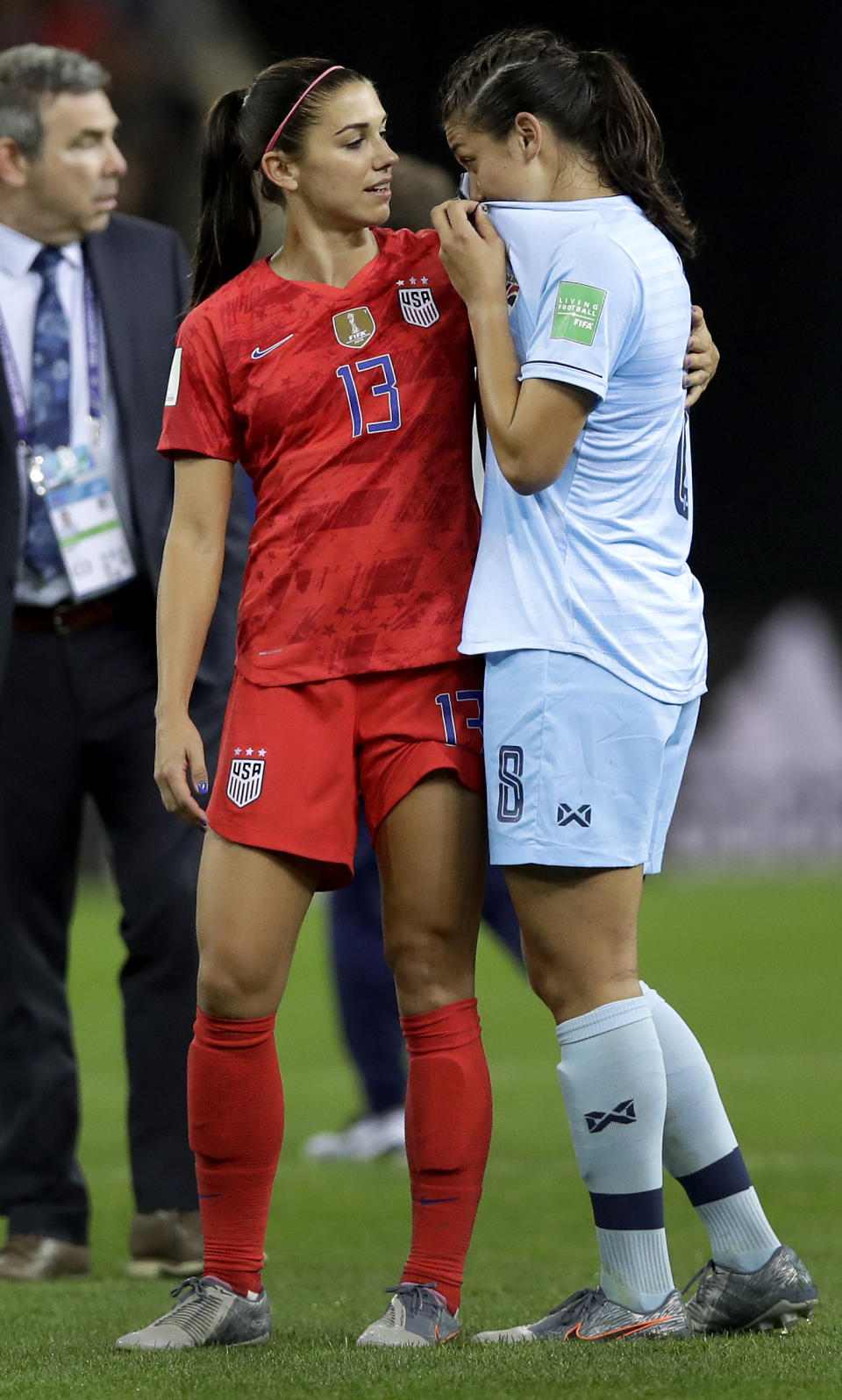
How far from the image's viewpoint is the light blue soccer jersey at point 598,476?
2.50 meters

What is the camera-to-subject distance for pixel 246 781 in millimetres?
2660

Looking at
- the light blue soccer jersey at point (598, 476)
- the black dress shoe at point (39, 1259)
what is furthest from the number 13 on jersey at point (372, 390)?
the black dress shoe at point (39, 1259)

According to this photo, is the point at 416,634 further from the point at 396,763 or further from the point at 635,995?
the point at 635,995

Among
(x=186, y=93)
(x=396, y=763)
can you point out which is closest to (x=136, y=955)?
(x=396, y=763)

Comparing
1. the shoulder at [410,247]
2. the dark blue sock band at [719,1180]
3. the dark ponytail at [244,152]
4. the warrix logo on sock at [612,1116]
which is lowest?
the dark blue sock band at [719,1180]

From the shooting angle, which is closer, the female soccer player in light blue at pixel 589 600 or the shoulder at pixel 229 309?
the female soccer player in light blue at pixel 589 600

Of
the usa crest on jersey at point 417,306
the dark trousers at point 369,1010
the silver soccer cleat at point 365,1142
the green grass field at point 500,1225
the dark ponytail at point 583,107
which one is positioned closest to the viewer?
the green grass field at point 500,1225

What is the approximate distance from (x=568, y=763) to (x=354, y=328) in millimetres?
663

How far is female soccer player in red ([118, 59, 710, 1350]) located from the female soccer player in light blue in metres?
0.12

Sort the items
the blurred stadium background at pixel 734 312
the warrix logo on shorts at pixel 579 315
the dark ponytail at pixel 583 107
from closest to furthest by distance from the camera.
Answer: the warrix logo on shorts at pixel 579 315 < the dark ponytail at pixel 583 107 < the blurred stadium background at pixel 734 312

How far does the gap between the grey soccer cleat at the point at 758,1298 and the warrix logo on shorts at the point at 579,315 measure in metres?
1.22

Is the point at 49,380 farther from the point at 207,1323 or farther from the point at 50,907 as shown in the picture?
the point at 207,1323

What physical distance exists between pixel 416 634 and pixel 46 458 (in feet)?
3.96

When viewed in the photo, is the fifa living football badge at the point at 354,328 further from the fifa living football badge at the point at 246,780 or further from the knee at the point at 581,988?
the knee at the point at 581,988
